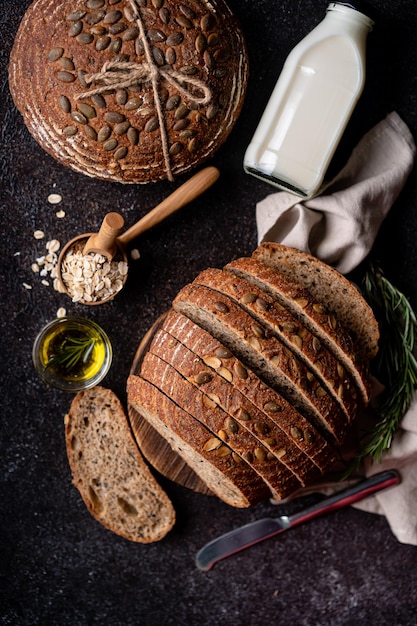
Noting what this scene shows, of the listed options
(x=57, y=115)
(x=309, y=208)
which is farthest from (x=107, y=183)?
(x=309, y=208)

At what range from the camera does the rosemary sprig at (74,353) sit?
2336 millimetres

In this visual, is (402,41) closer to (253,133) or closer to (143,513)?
(253,133)

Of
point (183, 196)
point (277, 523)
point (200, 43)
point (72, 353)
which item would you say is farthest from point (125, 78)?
point (277, 523)

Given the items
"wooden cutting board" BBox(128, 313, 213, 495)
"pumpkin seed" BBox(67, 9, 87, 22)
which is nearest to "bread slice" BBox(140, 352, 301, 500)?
"wooden cutting board" BBox(128, 313, 213, 495)

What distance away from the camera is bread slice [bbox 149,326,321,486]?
6.34 feet

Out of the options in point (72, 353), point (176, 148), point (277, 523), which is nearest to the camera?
point (176, 148)

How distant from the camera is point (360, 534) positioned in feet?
8.43

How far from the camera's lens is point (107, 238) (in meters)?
2.12

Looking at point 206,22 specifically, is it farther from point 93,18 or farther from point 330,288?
point 330,288

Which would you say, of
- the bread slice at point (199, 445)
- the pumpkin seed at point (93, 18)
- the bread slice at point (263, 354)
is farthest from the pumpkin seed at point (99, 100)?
the bread slice at point (199, 445)

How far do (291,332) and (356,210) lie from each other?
56 centimetres

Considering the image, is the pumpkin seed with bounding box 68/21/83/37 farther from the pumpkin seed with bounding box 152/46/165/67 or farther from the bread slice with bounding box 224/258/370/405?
the bread slice with bounding box 224/258/370/405

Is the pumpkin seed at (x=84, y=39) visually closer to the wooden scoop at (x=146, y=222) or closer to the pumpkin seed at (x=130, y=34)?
the pumpkin seed at (x=130, y=34)

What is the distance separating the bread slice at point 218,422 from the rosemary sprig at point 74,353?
0.37 meters
